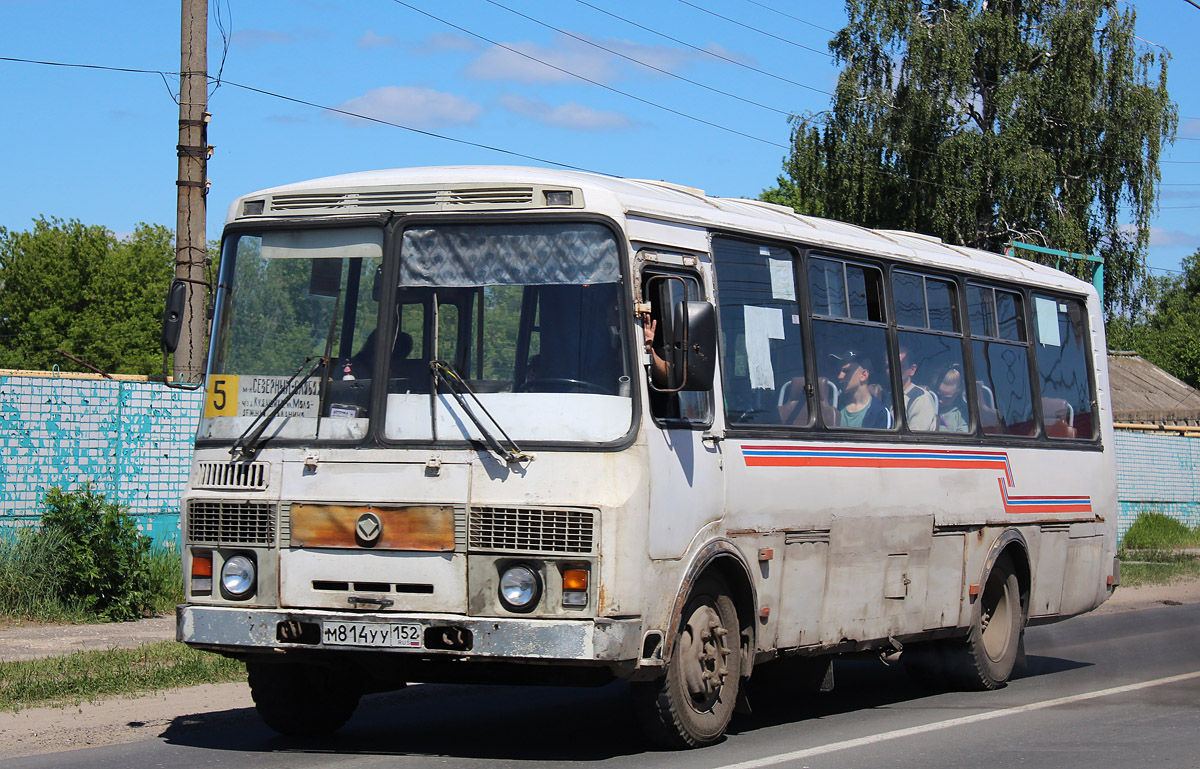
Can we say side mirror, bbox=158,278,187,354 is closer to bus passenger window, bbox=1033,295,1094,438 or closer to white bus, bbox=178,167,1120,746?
white bus, bbox=178,167,1120,746

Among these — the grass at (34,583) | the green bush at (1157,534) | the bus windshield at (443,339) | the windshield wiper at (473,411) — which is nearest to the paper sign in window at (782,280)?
the bus windshield at (443,339)

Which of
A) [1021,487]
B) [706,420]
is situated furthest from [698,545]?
[1021,487]

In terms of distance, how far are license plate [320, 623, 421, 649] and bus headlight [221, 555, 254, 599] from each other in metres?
0.50

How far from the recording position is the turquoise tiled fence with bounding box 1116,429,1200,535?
32219mm

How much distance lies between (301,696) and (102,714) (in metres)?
1.69

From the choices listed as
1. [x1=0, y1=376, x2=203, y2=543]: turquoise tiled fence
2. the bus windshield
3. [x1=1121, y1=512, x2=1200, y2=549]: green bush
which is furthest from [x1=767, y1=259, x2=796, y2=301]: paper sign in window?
[x1=1121, y1=512, x2=1200, y2=549]: green bush

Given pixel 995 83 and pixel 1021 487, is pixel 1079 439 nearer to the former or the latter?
pixel 1021 487

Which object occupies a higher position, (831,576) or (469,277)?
(469,277)

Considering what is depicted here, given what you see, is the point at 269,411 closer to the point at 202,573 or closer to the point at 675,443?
the point at 202,573

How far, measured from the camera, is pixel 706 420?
8062 mm

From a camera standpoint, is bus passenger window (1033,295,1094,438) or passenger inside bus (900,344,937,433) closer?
passenger inside bus (900,344,937,433)

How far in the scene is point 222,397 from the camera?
25.8 feet

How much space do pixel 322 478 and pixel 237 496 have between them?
1.62ft

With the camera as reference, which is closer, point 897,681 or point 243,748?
point 243,748
